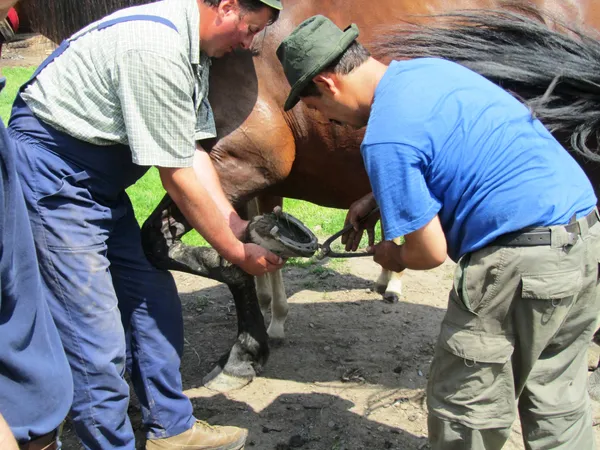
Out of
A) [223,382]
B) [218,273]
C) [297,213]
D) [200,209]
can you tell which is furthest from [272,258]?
[297,213]

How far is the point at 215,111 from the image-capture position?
306 centimetres

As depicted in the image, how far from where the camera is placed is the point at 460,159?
6.69 ft

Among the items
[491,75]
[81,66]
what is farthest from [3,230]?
[491,75]

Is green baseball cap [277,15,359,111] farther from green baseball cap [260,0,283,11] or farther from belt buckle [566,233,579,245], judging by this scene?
belt buckle [566,233,579,245]

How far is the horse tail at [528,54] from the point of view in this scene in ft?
8.66

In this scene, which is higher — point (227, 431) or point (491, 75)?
point (491, 75)

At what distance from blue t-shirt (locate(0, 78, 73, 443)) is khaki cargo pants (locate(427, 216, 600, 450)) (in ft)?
4.10

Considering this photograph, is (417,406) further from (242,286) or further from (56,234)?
(56,234)

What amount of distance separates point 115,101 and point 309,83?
69 centimetres

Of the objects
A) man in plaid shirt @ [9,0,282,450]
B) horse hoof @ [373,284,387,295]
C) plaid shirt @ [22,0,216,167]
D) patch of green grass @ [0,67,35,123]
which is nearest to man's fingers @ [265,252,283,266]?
man in plaid shirt @ [9,0,282,450]

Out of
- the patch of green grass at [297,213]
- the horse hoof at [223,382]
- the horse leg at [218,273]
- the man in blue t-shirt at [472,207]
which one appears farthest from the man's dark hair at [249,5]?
the patch of green grass at [297,213]

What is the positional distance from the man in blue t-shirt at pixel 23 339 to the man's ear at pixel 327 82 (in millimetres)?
962

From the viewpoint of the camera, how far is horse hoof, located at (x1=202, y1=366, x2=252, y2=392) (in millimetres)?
3615

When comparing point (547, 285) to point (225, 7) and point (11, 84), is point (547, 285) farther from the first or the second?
point (11, 84)
